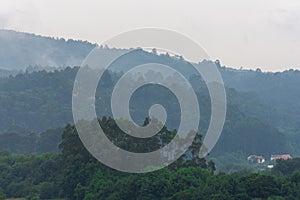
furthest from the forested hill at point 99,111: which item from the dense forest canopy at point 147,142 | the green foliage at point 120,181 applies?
the green foliage at point 120,181

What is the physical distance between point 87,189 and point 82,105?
1694 inches

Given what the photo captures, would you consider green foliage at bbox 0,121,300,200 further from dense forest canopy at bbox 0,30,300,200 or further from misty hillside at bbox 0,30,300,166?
misty hillside at bbox 0,30,300,166

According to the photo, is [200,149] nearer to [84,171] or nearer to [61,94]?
[84,171]

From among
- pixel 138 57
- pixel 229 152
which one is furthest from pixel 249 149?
pixel 138 57

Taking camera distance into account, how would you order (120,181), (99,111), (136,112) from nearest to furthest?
1. (120,181)
2. (99,111)
3. (136,112)

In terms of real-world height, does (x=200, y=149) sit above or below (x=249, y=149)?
below

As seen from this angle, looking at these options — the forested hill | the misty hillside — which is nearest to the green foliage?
the misty hillside

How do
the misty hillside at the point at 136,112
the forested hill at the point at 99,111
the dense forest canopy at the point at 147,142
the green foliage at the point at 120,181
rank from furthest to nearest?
the misty hillside at the point at 136,112 < the forested hill at the point at 99,111 < the dense forest canopy at the point at 147,142 < the green foliage at the point at 120,181

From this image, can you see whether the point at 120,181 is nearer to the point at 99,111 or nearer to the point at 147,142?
the point at 147,142

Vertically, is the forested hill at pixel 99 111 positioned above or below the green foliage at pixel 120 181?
above

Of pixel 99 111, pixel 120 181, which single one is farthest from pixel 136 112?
pixel 120 181

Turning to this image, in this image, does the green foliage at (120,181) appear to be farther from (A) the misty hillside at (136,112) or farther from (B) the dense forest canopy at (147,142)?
(A) the misty hillside at (136,112)

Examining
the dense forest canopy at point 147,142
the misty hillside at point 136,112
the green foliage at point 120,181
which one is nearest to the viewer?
the green foliage at point 120,181

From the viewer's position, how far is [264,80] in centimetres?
14938
